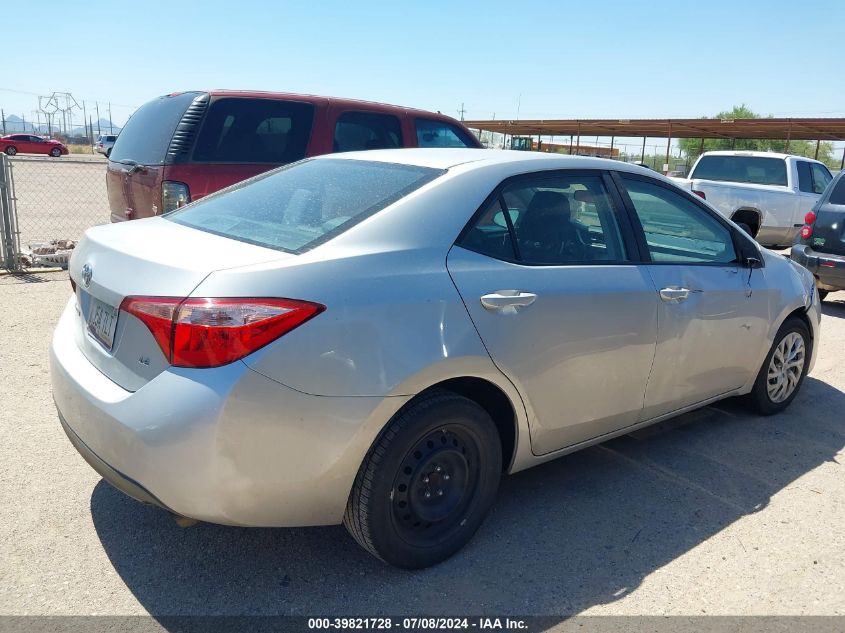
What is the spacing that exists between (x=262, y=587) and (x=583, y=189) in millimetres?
2337

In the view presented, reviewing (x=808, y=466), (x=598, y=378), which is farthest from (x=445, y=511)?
(x=808, y=466)

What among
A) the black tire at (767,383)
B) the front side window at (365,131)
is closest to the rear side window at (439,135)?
the front side window at (365,131)

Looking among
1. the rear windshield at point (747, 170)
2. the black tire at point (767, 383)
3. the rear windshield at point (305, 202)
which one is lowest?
the black tire at point (767, 383)

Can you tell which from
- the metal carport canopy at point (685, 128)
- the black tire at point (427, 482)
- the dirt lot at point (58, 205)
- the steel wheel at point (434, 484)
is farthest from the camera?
the metal carport canopy at point (685, 128)

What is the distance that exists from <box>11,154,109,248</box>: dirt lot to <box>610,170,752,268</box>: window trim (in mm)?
8087

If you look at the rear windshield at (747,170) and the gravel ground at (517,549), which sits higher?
the rear windshield at (747,170)

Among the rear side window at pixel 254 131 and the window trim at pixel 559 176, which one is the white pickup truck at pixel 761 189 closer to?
the rear side window at pixel 254 131

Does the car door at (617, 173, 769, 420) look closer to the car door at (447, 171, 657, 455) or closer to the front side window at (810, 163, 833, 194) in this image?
the car door at (447, 171, 657, 455)

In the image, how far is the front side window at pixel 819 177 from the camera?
12.9 m

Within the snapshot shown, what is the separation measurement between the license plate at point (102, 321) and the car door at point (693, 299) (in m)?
2.47

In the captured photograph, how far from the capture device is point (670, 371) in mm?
3707

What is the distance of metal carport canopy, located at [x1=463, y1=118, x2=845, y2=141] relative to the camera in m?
21.6

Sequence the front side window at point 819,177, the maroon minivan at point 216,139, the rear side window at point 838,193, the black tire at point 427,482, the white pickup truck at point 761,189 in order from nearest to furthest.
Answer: the black tire at point 427,482, the maroon minivan at point 216,139, the rear side window at point 838,193, the white pickup truck at point 761,189, the front side window at point 819,177

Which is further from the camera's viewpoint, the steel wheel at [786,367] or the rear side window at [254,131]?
the rear side window at [254,131]
